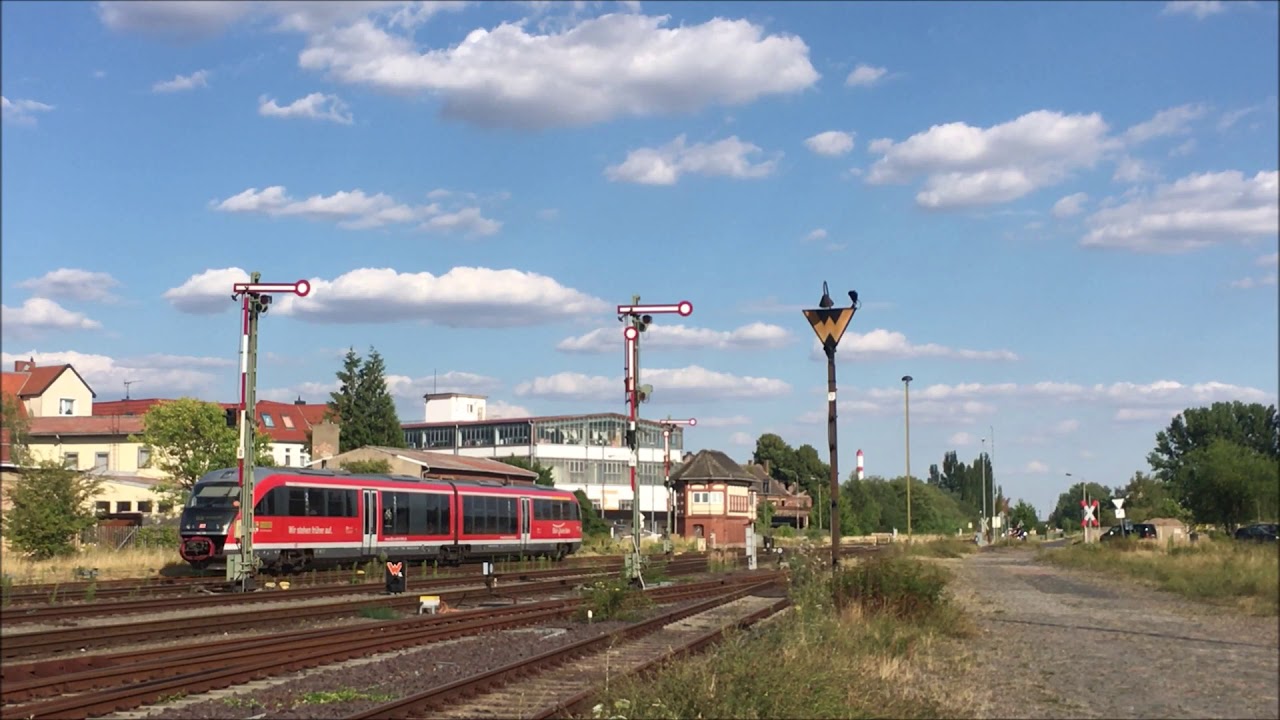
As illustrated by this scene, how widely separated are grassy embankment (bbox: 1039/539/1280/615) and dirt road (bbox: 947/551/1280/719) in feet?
0.33

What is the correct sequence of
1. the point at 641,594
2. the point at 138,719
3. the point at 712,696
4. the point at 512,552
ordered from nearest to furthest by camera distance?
1. the point at 712,696
2. the point at 138,719
3. the point at 641,594
4. the point at 512,552

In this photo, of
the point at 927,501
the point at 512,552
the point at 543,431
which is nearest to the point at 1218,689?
the point at 512,552

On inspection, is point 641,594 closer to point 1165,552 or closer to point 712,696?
point 712,696

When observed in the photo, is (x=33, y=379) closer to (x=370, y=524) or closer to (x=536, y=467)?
(x=370, y=524)

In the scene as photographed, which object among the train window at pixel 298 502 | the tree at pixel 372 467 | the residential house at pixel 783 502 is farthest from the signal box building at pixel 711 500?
the train window at pixel 298 502

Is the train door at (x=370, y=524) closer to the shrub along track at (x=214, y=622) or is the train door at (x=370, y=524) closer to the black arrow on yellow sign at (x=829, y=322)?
the shrub along track at (x=214, y=622)

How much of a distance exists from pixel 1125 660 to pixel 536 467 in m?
88.0

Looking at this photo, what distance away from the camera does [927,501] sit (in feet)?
387

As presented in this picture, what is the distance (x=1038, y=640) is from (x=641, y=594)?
1060cm

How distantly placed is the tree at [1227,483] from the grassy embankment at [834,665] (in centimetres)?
419

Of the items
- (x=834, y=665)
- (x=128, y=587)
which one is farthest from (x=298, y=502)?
(x=834, y=665)

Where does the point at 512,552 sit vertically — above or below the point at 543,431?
below

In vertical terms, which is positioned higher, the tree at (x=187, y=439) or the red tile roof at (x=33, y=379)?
the tree at (x=187, y=439)

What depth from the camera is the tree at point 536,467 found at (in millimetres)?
89875
